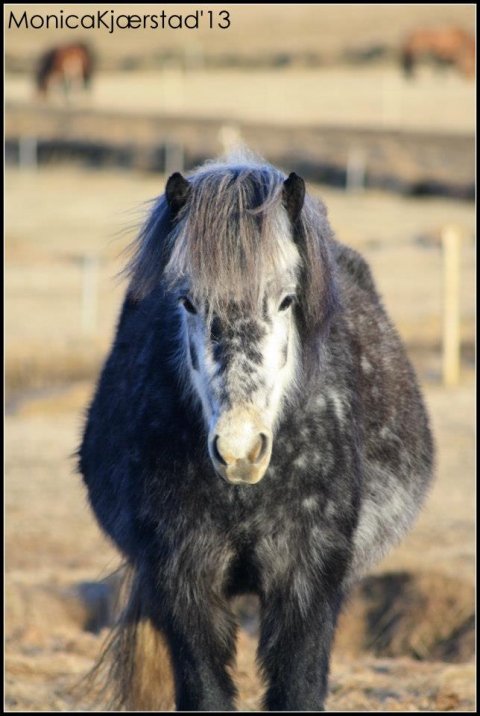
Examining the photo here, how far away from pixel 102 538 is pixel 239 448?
16.1 ft

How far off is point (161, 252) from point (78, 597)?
5.60m

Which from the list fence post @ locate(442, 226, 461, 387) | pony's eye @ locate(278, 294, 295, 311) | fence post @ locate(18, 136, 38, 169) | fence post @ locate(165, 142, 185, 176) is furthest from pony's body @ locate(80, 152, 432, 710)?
fence post @ locate(18, 136, 38, 169)

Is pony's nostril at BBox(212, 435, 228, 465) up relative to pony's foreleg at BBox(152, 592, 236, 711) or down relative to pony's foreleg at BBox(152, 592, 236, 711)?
up

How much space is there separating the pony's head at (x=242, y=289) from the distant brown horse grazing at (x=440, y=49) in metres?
44.3

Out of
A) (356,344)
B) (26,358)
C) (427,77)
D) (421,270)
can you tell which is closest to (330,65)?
(427,77)

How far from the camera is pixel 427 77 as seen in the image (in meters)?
48.9

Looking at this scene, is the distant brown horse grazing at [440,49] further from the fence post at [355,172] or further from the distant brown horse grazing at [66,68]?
the fence post at [355,172]

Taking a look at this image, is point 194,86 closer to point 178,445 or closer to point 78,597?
point 78,597

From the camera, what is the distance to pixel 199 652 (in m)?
4.58

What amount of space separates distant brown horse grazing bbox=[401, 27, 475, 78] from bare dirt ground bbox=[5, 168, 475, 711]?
74.1 feet

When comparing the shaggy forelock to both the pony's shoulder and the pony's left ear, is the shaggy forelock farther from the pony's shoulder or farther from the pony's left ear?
the pony's shoulder

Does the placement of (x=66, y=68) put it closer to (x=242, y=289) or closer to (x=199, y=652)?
(x=199, y=652)

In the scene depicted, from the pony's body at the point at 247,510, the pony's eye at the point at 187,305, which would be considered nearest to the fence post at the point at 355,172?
the pony's body at the point at 247,510

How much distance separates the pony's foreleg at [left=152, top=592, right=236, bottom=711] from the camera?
4582 millimetres
